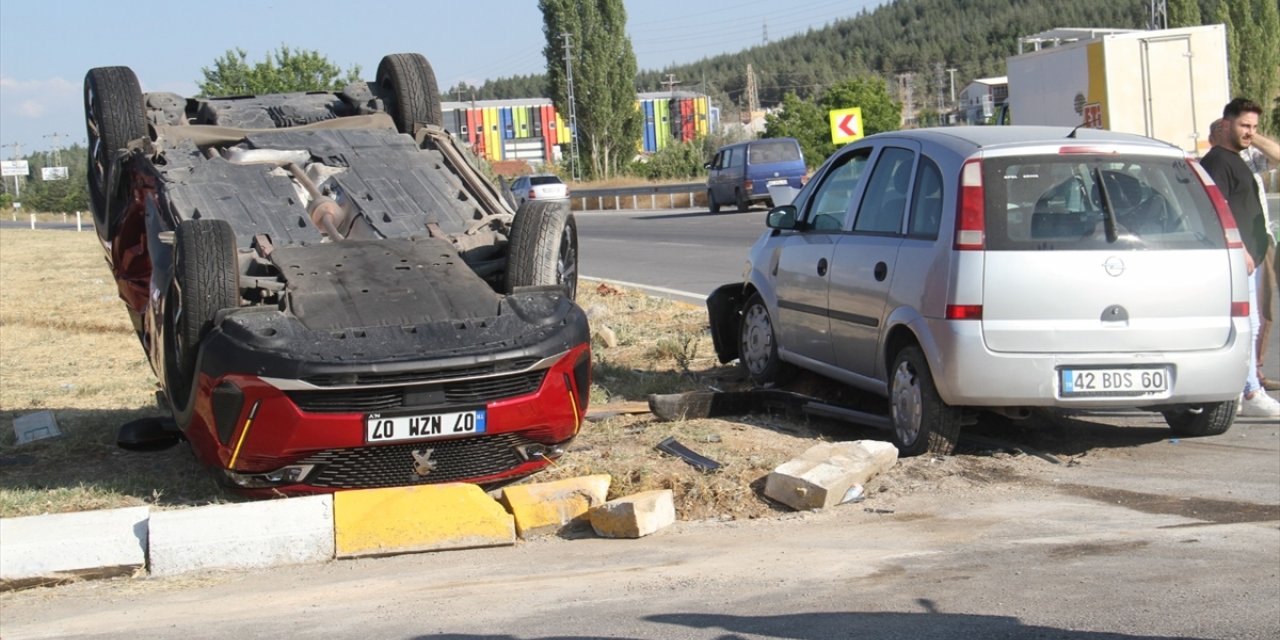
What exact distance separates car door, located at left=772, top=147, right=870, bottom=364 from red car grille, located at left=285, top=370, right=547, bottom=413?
8.19ft

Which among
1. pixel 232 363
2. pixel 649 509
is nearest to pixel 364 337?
pixel 232 363

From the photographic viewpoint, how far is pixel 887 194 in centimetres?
778

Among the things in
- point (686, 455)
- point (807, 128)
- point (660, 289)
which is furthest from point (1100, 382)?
point (807, 128)

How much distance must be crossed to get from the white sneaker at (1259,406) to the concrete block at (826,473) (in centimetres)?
276

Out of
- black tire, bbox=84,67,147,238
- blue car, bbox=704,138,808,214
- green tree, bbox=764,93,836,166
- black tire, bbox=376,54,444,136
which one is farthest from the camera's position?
green tree, bbox=764,93,836,166

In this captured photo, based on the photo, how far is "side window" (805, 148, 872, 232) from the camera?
827 cm

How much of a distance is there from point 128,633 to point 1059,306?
172 inches

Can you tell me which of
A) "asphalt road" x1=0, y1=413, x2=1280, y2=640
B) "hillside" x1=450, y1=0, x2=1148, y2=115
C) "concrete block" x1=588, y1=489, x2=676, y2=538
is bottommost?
"asphalt road" x1=0, y1=413, x2=1280, y2=640

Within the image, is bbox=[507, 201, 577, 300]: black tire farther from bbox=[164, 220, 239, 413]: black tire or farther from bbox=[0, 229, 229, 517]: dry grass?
bbox=[0, 229, 229, 517]: dry grass

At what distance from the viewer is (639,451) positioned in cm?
740

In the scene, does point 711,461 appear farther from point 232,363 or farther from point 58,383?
point 58,383

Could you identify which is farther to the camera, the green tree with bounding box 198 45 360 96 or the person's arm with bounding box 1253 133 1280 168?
the green tree with bounding box 198 45 360 96

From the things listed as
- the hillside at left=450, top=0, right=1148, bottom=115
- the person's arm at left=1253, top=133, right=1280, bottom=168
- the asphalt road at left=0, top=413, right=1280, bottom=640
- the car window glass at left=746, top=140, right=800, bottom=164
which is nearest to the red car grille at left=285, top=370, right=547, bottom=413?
the asphalt road at left=0, top=413, right=1280, bottom=640

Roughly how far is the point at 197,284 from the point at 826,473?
9.81 ft
